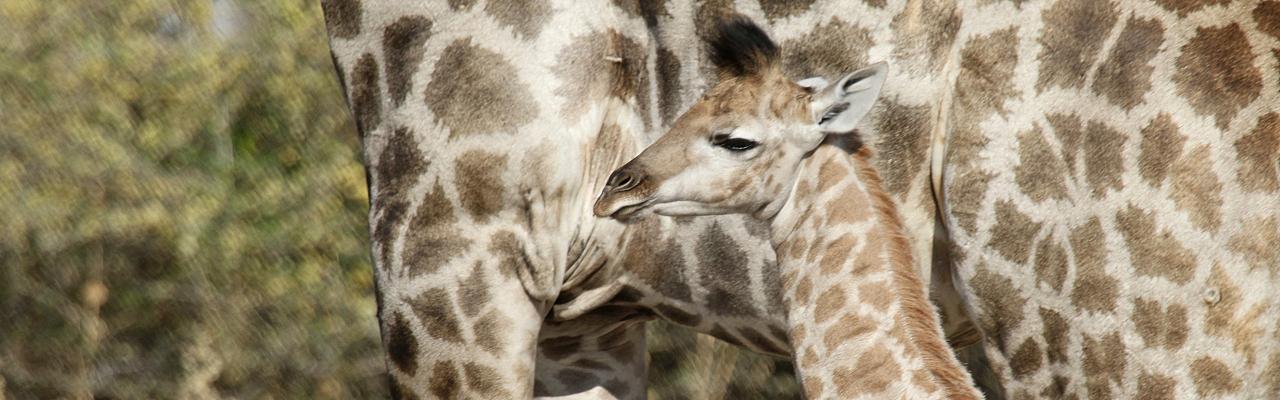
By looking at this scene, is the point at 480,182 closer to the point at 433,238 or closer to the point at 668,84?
the point at 433,238

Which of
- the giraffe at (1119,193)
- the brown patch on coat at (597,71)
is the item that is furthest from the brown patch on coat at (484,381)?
the giraffe at (1119,193)

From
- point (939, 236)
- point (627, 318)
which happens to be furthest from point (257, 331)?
point (939, 236)

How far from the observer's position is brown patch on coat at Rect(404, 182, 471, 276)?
412 centimetres

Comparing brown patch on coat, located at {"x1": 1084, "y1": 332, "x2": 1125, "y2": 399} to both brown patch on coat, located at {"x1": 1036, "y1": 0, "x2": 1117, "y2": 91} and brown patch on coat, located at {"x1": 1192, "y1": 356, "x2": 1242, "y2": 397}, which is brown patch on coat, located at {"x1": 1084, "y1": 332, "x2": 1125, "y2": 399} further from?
brown patch on coat, located at {"x1": 1036, "y1": 0, "x2": 1117, "y2": 91}

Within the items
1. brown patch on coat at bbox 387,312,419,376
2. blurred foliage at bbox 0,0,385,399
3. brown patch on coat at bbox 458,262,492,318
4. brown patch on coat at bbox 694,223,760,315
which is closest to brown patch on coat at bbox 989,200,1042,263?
brown patch on coat at bbox 694,223,760,315

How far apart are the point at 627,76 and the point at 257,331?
4428 millimetres

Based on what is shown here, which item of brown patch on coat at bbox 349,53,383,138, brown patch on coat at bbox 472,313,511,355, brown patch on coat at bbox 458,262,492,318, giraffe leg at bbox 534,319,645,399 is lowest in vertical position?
giraffe leg at bbox 534,319,645,399

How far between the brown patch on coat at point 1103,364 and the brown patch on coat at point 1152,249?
155mm

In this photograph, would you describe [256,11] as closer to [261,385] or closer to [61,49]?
[61,49]

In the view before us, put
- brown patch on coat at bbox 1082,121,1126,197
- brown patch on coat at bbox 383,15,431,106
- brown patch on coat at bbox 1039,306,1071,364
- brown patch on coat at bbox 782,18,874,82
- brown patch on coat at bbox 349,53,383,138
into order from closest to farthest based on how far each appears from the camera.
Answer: brown patch on coat at bbox 1082,121,1126,197 → brown patch on coat at bbox 1039,306,1071,364 → brown patch on coat at bbox 782,18,874,82 → brown patch on coat at bbox 383,15,431,106 → brown patch on coat at bbox 349,53,383,138

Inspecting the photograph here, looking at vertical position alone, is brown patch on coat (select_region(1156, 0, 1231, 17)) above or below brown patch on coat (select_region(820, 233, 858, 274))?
above

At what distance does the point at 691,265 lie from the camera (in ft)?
13.7

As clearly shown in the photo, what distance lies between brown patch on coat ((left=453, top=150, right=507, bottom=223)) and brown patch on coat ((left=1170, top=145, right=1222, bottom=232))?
1.60m

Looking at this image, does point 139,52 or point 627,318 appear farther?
point 139,52
